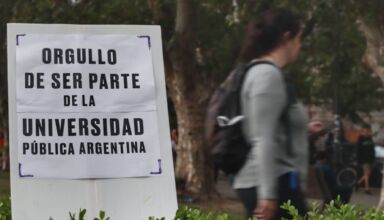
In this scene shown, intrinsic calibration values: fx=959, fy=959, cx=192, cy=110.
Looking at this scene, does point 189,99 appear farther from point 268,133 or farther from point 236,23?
point 268,133

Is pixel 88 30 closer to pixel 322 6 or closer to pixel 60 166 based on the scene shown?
pixel 60 166

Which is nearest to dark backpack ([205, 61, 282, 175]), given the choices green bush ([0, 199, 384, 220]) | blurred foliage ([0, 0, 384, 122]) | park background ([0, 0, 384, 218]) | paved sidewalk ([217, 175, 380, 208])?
green bush ([0, 199, 384, 220])

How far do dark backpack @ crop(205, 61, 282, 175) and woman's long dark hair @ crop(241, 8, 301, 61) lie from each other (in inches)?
4.7

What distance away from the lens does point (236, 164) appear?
15.0 ft

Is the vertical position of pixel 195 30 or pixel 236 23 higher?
pixel 236 23

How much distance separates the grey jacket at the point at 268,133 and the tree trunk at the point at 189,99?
1350cm

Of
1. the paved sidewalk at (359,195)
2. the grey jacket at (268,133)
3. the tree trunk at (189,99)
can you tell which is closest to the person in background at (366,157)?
the paved sidewalk at (359,195)

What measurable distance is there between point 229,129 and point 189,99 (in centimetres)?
1461

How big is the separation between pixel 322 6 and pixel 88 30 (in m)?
16.6

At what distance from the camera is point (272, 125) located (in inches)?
174

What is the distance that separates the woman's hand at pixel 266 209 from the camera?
441cm

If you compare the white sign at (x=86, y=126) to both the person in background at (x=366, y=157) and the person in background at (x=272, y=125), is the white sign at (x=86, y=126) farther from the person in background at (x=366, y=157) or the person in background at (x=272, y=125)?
the person in background at (x=366, y=157)

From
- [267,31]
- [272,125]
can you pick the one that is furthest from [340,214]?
[267,31]

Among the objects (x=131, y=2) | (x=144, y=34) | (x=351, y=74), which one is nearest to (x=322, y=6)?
(x=131, y=2)
